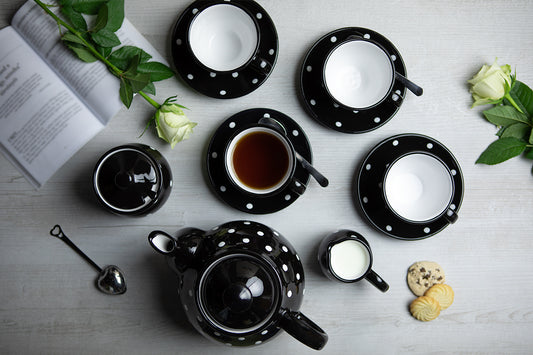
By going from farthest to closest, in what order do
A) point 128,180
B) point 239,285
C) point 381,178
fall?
1. point 381,178
2. point 128,180
3. point 239,285

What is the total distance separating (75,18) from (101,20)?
0.07 m

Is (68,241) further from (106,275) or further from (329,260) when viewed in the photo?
(329,260)

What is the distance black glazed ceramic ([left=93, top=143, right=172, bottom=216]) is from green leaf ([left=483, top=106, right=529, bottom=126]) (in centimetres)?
79

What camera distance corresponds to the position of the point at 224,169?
920 mm

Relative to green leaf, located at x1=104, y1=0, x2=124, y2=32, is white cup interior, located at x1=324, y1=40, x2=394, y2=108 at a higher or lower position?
lower

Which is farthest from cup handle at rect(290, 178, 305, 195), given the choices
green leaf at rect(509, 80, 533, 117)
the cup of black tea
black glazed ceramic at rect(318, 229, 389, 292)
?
green leaf at rect(509, 80, 533, 117)

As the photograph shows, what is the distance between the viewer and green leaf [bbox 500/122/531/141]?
0.97m

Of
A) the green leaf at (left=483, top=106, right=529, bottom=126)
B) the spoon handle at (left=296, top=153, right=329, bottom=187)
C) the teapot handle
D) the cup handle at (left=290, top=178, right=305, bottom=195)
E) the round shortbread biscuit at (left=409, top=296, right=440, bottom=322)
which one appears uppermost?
the green leaf at (left=483, top=106, right=529, bottom=126)

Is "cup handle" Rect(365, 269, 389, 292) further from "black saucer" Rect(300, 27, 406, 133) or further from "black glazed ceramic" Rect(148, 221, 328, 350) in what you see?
"black saucer" Rect(300, 27, 406, 133)

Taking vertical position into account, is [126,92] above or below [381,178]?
above

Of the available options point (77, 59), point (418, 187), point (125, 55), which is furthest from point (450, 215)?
point (77, 59)

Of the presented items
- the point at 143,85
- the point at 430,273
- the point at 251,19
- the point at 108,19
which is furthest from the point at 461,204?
the point at 108,19

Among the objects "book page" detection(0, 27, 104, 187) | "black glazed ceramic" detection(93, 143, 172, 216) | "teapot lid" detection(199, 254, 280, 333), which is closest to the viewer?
"teapot lid" detection(199, 254, 280, 333)

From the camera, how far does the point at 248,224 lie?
0.83 metres
